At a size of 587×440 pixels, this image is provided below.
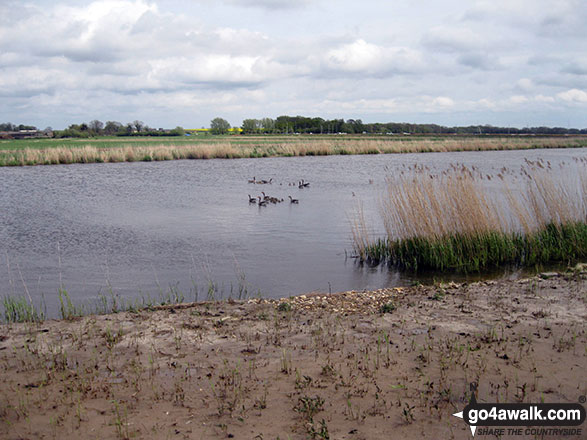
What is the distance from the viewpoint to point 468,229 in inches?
418

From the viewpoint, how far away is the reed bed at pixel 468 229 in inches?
416

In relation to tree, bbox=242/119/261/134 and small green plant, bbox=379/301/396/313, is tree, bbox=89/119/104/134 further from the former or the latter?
small green plant, bbox=379/301/396/313

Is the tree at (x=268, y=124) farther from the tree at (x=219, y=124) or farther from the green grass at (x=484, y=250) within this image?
the green grass at (x=484, y=250)

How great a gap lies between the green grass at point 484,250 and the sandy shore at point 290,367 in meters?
2.97

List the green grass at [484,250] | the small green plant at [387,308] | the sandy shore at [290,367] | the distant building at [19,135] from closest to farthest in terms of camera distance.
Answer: the sandy shore at [290,367] < the small green plant at [387,308] < the green grass at [484,250] < the distant building at [19,135]

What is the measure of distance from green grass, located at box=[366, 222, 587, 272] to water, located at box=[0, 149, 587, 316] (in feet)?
2.23

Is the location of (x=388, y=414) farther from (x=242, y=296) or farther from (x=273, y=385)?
(x=242, y=296)

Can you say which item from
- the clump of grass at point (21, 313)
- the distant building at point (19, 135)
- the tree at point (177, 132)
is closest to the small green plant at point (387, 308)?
the clump of grass at point (21, 313)

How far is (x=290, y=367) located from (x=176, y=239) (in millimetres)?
9647

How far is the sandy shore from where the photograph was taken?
4.13 meters

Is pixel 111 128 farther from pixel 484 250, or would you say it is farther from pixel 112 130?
pixel 484 250

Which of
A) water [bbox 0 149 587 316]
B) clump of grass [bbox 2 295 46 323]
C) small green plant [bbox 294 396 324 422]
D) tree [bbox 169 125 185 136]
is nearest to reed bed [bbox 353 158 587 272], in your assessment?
water [bbox 0 149 587 316]
